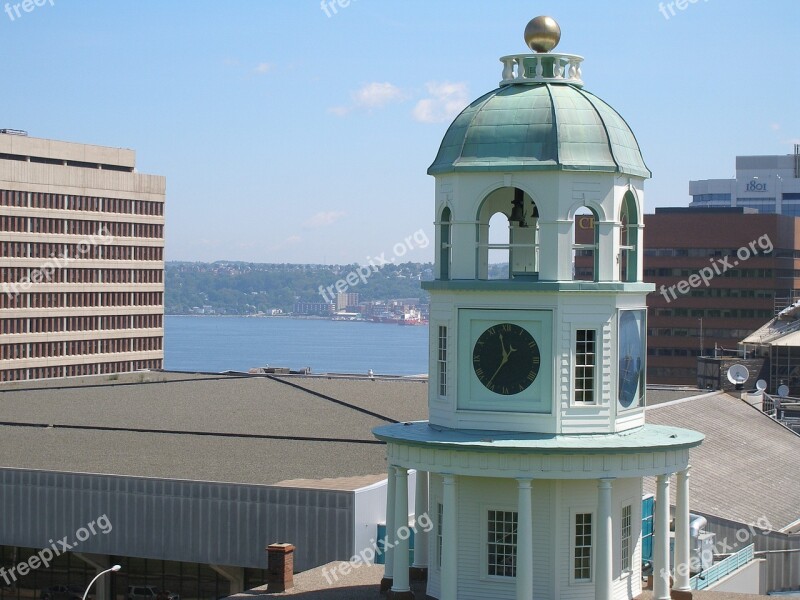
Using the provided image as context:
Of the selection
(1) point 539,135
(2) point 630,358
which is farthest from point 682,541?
(1) point 539,135

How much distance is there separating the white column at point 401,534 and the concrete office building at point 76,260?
99.7 m

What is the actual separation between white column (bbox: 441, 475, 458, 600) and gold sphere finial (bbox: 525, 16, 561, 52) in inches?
371

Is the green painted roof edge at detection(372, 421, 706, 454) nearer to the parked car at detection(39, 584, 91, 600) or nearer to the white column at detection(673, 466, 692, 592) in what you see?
the white column at detection(673, 466, 692, 592)

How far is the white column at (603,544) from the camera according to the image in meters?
29.9

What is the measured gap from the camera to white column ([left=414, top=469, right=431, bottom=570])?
1313 inches

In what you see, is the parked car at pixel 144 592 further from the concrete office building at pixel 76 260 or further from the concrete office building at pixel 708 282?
the concrete office building at pixel 708 282

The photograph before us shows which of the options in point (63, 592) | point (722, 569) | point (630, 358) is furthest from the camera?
point (63, 592)

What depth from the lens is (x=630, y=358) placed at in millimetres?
31875

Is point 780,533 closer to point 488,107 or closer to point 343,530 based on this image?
point 343,530

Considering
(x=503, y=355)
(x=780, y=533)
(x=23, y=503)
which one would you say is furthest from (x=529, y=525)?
(x=23, y=503)

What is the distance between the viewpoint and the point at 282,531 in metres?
48.5

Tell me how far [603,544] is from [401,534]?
4.14 metres

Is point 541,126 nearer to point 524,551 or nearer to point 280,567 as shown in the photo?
point 524,551

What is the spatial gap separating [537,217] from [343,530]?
56.9 feet
